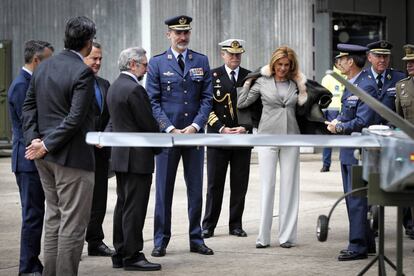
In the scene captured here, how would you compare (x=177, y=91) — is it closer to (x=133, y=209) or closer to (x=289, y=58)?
(x=289, y=58)

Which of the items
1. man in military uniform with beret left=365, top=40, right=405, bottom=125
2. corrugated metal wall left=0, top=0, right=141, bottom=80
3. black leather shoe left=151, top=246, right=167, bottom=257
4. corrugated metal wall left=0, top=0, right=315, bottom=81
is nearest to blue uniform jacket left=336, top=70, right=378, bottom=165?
man in military uniform with beret left=365, top=40, right=405, bottom=125

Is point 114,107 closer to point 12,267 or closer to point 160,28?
point 12,267

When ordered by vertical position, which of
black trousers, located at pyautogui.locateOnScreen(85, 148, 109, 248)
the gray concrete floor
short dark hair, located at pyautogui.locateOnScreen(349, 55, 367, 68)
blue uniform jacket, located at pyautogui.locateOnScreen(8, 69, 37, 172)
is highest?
short dark hair, located at pyautogui.locateOnScreen(349, 55, 367, 68)

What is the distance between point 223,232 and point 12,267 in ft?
9.03

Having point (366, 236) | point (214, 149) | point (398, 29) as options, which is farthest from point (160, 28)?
point (366, 236)

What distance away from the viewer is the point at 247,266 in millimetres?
8250

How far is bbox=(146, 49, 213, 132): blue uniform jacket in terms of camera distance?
9062 millimetres

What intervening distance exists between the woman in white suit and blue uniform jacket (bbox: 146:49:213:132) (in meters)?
0.63

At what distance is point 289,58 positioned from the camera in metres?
9.34

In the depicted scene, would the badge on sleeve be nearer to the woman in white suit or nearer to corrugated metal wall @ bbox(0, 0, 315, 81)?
the woman in white suit

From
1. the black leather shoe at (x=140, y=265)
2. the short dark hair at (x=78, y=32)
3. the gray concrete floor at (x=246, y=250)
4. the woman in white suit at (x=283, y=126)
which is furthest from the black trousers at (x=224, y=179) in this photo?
the short dark hair at (x=78, y=32)

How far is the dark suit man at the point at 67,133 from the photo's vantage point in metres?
6.72

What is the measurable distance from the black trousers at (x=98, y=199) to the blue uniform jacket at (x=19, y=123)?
132 cm

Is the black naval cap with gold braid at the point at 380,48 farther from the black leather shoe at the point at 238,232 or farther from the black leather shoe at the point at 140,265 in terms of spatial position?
the black leather shoe at the point at 140,265
